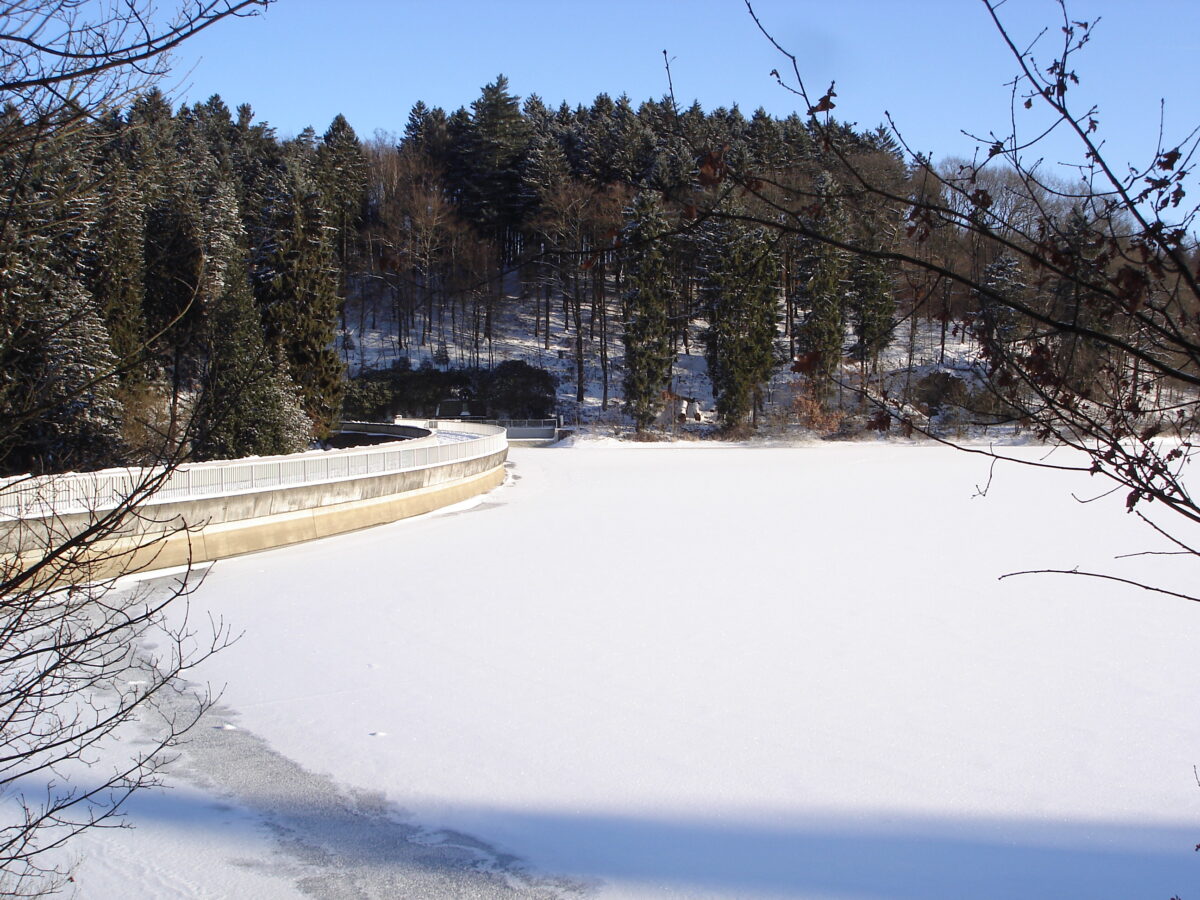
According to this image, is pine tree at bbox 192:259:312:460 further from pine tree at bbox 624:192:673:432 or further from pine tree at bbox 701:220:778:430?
pine tree at bbox 701:220:778:430

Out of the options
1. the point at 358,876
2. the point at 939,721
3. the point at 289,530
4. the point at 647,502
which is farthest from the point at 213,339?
the point at 647,502

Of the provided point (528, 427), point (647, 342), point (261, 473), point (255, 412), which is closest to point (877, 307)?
point (261, 473)

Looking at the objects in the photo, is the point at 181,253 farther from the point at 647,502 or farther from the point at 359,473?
the point at 647,502

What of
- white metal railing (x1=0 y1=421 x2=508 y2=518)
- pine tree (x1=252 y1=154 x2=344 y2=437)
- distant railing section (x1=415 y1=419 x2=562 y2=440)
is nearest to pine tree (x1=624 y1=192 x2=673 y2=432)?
distant railing section (x1=415 y1=419 x2=562 y2=440)

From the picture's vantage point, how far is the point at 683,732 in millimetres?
9594

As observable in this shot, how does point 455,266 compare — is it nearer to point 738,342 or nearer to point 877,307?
point 738,342

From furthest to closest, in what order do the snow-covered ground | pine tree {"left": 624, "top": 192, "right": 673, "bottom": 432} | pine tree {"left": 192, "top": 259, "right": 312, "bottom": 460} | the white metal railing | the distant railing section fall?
pine tree {"left": 624, "top": 192, "right": 673, "bottom": 432}, the distant railing section, pine tree {"left": 192, "top": 259, "right": 312, "bottom": 460}, the white metal railing, the snow-covered ground

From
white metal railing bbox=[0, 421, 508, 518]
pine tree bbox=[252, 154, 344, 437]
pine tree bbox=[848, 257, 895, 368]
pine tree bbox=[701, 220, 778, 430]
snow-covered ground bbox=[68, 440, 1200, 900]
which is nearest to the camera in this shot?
pine tree bbox=[848, 257, 895, 368]

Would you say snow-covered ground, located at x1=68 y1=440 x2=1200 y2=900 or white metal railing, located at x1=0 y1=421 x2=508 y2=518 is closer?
snow-covered ground, located at x1=68 y1=440 x2=1200 y2=900

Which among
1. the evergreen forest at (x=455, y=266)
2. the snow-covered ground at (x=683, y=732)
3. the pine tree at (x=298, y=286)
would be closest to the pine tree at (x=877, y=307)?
the evergreen forest at (x=455, y=266)

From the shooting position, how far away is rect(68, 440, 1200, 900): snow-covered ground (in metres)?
7.16

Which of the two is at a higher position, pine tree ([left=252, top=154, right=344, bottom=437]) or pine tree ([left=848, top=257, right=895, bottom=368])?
pine tree ([left=252, top=154, right=344, bottom=437])

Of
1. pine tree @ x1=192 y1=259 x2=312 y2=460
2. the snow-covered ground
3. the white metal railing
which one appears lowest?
the snow-covered ground

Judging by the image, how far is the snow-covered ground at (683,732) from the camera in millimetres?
7164
